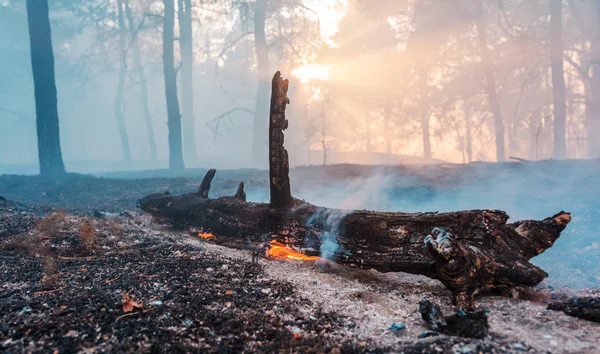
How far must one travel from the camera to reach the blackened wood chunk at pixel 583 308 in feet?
8.82

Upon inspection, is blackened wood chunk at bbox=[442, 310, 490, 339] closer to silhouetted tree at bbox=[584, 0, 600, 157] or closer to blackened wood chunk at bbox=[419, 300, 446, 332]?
blackened wood chunk at bbox=[419, 300, 446, 332]

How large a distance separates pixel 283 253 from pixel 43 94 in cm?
1529

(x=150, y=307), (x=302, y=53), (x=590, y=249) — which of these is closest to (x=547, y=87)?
(x=302, y=53)

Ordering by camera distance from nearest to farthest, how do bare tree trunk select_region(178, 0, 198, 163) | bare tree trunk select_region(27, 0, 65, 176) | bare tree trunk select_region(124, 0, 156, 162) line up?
bare tree trunk select_region(27, 0, 65, 176), bare tree trunk select_region(178, 0, 198, 163), bare tree trunk select_region(124, 0, 156, 162)

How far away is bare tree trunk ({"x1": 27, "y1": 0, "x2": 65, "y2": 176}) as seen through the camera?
48.2 ft

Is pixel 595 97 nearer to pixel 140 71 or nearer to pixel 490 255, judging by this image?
pixel 490 255

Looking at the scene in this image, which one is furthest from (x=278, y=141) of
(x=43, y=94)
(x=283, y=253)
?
(x=43, y=94)

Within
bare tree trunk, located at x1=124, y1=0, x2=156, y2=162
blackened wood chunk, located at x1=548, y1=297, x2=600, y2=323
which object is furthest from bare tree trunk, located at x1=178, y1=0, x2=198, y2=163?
blackened wood chunk, located at x1=548, y1=297, x2=600, y2=323

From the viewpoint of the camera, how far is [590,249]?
20.7 feet

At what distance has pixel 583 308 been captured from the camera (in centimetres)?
274

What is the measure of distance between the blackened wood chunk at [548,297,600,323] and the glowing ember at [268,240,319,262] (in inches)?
110

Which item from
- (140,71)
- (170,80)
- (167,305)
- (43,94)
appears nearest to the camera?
(167,305)

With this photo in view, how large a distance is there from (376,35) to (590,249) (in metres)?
24.7

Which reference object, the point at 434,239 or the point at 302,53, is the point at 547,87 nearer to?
the point at 302,53
